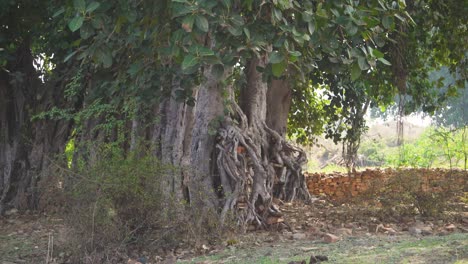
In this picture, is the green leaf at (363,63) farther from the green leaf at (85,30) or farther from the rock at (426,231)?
the rock at (426,231)

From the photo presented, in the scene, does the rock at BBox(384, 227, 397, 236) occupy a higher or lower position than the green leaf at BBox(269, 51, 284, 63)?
lower

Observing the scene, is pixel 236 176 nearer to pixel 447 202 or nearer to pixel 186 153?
pixel 186 153

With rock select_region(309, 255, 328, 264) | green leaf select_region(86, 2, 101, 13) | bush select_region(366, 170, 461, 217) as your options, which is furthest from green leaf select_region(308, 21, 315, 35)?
bush select_region(366, 170, 461, 217)

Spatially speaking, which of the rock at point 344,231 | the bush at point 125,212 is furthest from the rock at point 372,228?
the bush at point 125,212

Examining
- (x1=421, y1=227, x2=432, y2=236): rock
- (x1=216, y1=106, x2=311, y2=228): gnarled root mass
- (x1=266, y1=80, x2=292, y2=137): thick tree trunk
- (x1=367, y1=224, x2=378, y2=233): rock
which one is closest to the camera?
(x1=421, y1=227, x2=432, y2=236): rock

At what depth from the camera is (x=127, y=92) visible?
265 inches

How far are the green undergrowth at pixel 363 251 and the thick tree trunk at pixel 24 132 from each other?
4323mm

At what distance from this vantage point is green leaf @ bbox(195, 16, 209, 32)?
10.3 ft

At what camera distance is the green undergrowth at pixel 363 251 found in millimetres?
4082

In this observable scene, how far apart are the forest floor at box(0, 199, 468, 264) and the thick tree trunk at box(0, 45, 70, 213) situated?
3.30ft

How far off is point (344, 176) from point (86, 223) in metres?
7.11

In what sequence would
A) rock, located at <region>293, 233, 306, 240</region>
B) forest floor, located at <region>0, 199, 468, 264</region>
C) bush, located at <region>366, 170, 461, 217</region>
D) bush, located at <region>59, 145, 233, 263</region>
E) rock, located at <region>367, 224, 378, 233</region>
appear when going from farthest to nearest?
bush, located at <region>366, 170, 461, 217</region> < rock, located at <region>367, 224, 378, 233</region> < rock, located at <region>293, 233, 306, 240</region> < bush, located at <region>59, 145, 233, 263</region> < forest floor, located at <region>0, 199, 468, 264</region>

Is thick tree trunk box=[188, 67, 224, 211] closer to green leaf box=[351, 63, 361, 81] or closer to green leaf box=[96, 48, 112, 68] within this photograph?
green leaf box=[96, 48, 112, 68]

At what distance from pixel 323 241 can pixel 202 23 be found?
2935mm
